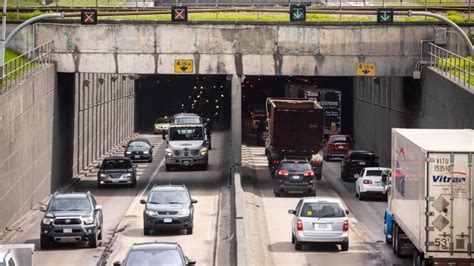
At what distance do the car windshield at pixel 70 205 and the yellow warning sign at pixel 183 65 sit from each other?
20037 millimetres

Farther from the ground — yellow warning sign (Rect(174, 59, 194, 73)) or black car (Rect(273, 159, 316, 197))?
yellow warning sign (Rect(174, 59, 194, 73))

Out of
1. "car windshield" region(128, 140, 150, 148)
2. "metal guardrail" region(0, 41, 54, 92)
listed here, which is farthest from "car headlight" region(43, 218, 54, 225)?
"car windshield" region(128, 140, 150, 148)

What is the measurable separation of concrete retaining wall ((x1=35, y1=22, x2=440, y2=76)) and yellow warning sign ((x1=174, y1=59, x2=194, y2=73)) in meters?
0.19

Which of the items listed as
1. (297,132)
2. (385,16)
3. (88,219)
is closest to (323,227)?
(88,219)

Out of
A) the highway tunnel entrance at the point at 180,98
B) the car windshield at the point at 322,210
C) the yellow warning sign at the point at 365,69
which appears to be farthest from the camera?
the highway tunnel entrance at the point at 180,98

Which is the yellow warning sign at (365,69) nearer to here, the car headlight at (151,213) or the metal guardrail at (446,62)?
the metal guardrail at (446,62)

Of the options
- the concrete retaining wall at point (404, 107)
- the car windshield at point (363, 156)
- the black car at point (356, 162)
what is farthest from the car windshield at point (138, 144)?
the car windshield at point (363, 156)

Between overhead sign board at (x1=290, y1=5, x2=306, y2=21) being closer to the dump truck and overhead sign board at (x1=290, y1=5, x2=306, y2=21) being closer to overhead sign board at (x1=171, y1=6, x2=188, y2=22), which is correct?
overhead sign board at (x1=171, y1=6, x2=188, y2=22)

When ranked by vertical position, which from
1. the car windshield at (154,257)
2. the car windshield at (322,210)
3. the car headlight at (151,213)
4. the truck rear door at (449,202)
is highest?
the truck rear door at (449,202)

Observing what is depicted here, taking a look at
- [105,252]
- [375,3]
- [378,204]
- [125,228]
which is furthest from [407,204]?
[375,3]

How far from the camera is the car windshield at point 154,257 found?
76.7 ft

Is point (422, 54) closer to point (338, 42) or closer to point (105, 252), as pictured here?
point (338, 42)

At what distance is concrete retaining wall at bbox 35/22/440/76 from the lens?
55.2 meters

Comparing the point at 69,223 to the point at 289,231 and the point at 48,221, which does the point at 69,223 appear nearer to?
the point at 48,221
